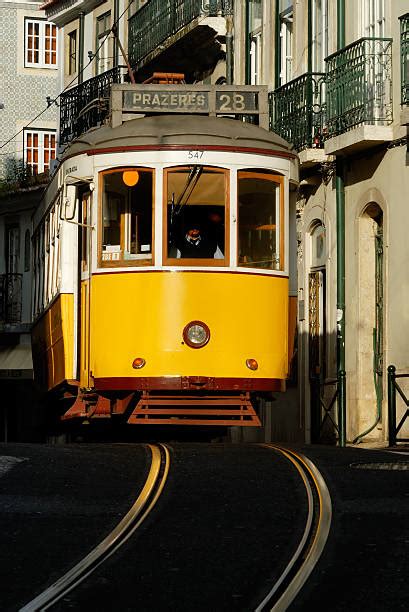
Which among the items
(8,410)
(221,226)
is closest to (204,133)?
(221,226)

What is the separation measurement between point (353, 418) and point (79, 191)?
265 inches

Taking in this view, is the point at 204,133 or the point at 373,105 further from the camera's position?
the point at 373,105

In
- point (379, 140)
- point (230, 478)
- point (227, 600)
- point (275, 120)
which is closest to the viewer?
point (227, 600)

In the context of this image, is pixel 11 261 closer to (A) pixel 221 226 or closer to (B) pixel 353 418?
(B) pixel 353 418

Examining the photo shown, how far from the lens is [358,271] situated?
24219mm

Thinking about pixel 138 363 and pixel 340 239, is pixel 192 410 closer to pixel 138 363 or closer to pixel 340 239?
pixel 138 363

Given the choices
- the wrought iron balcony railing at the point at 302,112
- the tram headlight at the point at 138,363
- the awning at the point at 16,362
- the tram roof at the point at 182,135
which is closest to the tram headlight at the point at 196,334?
the tram headlight at the point at 138,363

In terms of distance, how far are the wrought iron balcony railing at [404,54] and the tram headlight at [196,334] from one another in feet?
19.4

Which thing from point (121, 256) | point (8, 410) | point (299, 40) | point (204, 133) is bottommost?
point (8, 410)

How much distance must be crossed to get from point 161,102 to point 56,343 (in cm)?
299

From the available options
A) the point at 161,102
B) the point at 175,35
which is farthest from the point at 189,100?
the point at 175,35

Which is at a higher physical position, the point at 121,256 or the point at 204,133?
the point at 204,133

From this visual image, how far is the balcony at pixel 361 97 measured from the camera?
23109 mm

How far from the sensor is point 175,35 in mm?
32312
